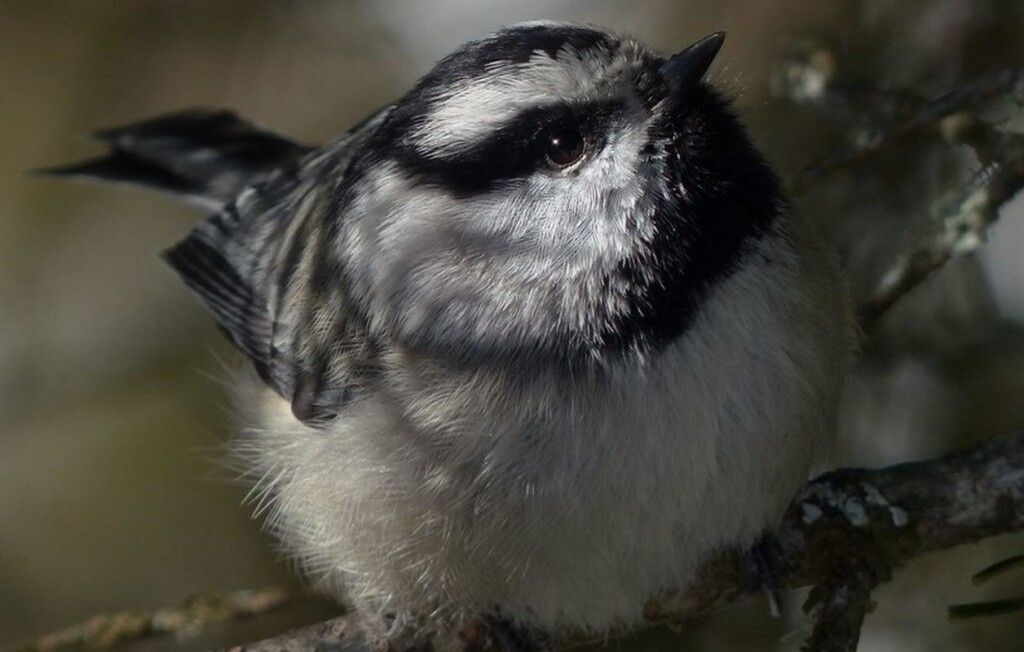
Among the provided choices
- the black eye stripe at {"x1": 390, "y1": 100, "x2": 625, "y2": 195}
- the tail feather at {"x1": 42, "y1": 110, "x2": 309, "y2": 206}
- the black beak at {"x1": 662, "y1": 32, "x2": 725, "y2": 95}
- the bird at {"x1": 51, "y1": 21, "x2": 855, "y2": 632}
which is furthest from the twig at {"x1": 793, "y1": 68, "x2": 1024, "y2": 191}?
the tail feather at {"x1": 42, "y1": 110, "x2": 309, "y2": 206}

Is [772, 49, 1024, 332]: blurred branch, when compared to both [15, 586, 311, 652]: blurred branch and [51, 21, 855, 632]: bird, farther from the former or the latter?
[15, 586, 311, 652]: blurred branch

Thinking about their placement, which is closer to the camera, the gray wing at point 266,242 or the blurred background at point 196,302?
the gray wing at point 266,242

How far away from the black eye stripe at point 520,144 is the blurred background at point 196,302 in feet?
1.06

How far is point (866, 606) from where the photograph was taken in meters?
2.24

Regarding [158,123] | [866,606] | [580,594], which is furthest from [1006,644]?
[158,123]

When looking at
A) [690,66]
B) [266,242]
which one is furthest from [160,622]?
[690,66]

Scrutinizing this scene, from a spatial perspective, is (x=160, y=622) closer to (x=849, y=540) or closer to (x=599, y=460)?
(x=599, y=460)

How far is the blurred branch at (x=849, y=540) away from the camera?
2.20 m

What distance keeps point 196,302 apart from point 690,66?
2153 mm

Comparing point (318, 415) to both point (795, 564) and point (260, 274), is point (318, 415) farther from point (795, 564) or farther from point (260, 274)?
point (795, 564)

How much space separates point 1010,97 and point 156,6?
2589 mm

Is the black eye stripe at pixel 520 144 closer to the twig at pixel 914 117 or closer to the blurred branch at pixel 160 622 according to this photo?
the twig at pixel 914 117

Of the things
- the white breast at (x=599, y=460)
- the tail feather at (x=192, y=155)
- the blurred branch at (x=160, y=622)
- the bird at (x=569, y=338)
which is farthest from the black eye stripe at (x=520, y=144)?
the tail feather at (x=192, y=155)

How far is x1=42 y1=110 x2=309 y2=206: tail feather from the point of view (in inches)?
141
